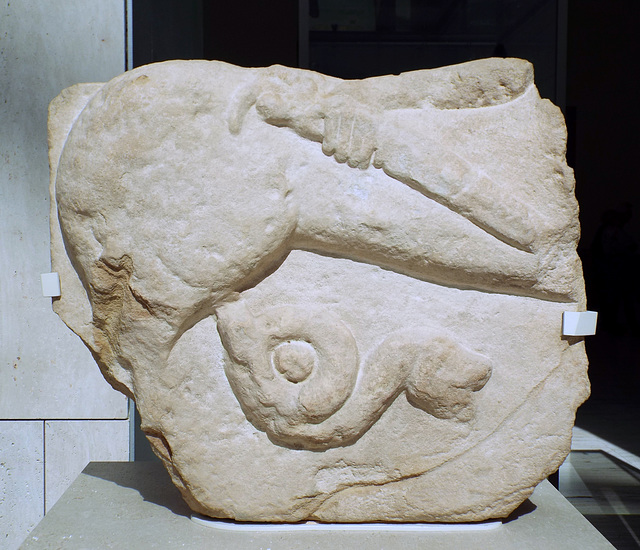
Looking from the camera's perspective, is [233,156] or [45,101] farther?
[45,101]

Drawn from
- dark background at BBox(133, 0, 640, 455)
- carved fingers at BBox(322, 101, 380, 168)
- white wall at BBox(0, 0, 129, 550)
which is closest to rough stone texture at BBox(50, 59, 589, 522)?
carved fingers at BBox(322, 101, 380, 168)

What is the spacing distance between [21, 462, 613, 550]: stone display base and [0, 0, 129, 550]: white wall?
0.65 metres

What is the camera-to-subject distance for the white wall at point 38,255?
227 centimetres

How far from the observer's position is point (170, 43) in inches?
102

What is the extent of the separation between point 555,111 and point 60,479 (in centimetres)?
208

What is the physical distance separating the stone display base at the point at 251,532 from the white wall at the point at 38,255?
651 millimetres

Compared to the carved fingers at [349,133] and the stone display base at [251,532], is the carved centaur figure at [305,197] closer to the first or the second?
the carved fingers at [349,133]

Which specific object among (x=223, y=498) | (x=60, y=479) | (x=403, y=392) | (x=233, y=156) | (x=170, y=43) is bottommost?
(x=60, y=479)

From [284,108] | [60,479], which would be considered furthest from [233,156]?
[60,479]

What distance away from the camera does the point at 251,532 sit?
5.18ft

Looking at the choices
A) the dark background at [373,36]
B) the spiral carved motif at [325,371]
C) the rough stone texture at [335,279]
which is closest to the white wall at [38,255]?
the dark background at [373,36]

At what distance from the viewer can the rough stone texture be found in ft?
4.82

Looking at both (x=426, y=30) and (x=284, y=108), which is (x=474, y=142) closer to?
(x=284, y=108)

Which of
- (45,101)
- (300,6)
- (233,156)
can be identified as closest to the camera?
(233,156)
